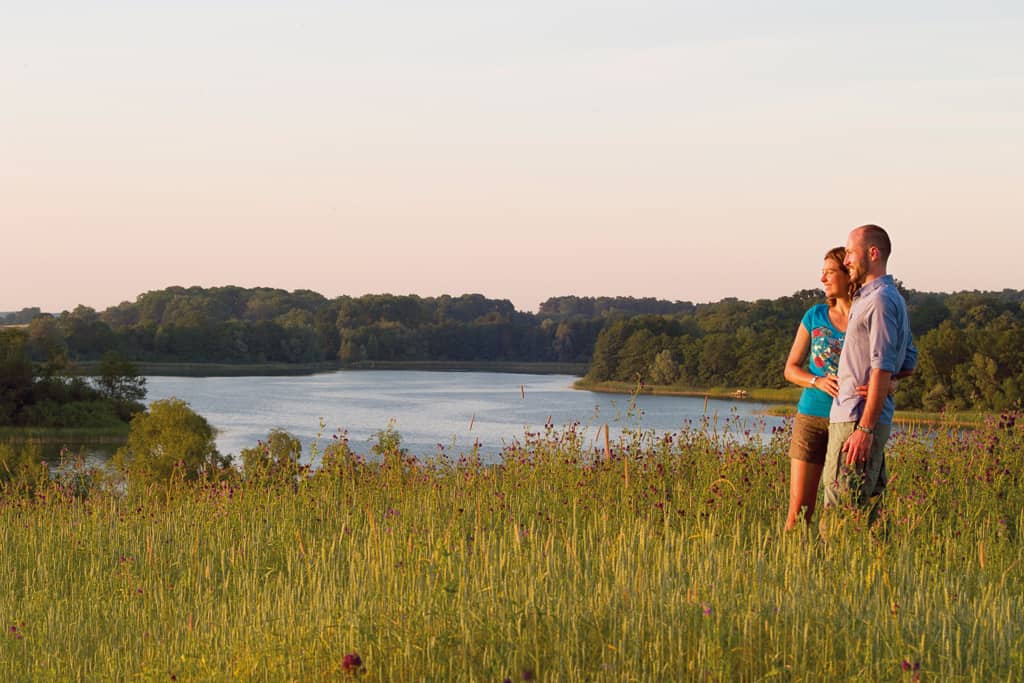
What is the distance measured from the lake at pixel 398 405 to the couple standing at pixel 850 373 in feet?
125

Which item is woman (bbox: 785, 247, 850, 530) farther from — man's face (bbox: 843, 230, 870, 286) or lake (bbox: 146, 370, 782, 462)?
lake (bbox: 146, 370, 782, 462)

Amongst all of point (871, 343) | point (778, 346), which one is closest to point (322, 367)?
point (778, 346)

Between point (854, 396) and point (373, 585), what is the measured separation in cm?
275

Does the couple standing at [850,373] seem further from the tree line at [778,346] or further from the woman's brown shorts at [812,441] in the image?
the tree line at [778,346]

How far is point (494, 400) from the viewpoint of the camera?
103m

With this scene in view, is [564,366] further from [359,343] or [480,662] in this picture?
[480,662]

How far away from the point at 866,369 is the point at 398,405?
303 feet

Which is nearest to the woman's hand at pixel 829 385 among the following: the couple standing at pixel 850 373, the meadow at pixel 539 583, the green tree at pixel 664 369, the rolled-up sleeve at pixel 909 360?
the couple standing at pixel 850 373

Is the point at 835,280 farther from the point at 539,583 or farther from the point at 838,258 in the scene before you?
the point at 539,583

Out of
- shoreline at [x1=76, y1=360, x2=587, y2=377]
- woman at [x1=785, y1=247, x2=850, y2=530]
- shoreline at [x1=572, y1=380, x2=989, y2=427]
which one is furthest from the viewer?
shoreline at [x1=76, y1=360, x2=587, y2=377]

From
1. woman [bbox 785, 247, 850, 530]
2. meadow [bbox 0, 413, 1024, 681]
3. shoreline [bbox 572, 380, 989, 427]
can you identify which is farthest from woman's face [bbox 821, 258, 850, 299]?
shoreline [bbox 572, 380, 989, 427]

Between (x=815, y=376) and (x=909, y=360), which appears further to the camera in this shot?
(x=815, y=376)

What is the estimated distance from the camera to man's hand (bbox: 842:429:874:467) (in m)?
5.21

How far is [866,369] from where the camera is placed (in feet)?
17.5
